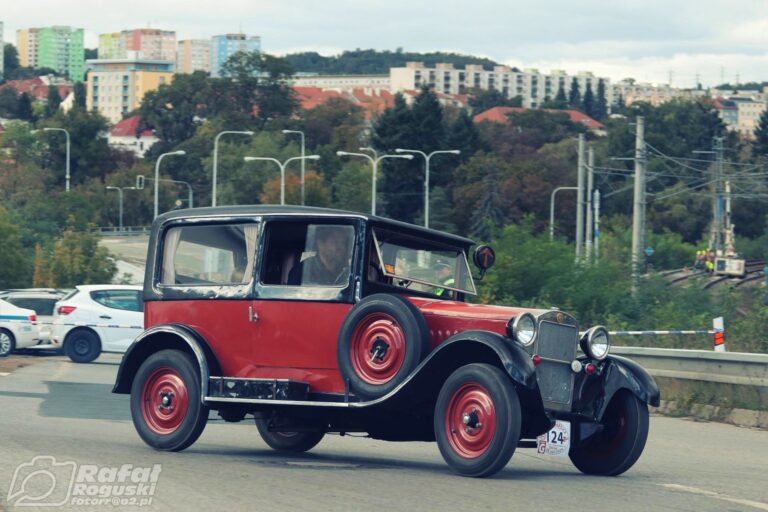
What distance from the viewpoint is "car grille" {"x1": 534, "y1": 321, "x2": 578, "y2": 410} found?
10.1m

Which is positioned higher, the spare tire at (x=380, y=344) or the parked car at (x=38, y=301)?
the spare tire at (x=380, y=344)

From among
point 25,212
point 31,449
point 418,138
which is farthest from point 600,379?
point 418,138

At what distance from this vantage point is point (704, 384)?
17.2 metres

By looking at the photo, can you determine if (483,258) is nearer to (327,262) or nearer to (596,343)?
(327,262)

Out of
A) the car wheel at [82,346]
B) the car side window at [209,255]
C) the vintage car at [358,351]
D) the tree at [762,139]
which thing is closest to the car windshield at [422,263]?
the vintage car at [358,351]

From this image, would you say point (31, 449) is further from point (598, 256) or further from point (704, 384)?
point (598, 256)

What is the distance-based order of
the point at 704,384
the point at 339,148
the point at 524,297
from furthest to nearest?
the point at 339,148, the point at 524,297, the point at 704,384

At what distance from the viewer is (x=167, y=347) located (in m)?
11.8

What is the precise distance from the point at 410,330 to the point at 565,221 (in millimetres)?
97120

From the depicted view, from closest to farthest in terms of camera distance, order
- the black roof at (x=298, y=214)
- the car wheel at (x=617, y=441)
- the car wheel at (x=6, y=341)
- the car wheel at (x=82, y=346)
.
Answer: the car wheel at (x=617, y=441) → the black roof at (x=298, y=214) → the car wheel at (x=82, y=346) → the car wheel at (x=6, y=341)

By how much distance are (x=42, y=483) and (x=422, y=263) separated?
387 cm

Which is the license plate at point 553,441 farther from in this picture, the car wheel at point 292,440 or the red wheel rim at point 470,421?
the car wheel at point 292,440

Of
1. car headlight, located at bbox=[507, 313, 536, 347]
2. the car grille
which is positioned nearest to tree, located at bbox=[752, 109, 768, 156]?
the car grille

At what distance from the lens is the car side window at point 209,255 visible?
11.5m
